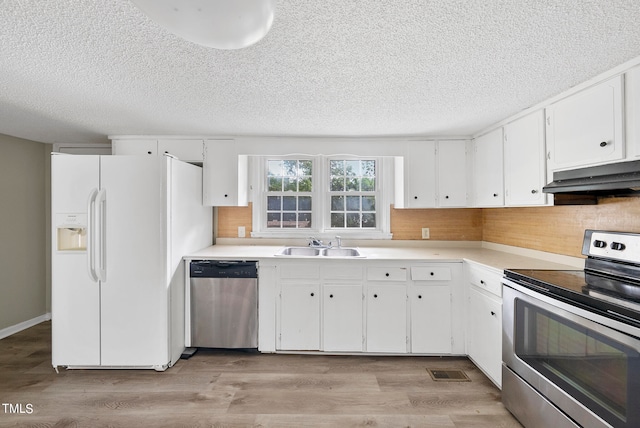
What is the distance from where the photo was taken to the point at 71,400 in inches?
86.5

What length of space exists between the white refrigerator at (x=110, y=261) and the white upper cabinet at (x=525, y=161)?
2.90 metres

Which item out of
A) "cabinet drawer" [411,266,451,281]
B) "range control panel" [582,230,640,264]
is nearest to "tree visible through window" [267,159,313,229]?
"cabinet drawer" [411,266,451,281]

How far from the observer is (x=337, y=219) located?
3693 mm

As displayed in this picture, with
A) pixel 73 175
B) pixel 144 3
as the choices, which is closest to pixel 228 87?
pixel 144 3

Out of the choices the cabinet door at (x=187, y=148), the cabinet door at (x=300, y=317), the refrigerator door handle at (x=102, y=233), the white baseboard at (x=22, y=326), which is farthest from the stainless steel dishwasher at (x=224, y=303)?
the white baseboard at (x=22, y=326)

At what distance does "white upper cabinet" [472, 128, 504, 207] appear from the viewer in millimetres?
A: 2766

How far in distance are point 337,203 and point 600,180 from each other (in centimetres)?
241

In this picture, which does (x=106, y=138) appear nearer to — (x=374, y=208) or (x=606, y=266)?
(x=374, y=208)

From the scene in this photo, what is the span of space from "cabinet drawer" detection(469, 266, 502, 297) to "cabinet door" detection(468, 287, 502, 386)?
0.07 metres

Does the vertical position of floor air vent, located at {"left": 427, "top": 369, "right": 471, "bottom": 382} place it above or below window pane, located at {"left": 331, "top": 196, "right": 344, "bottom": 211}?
below

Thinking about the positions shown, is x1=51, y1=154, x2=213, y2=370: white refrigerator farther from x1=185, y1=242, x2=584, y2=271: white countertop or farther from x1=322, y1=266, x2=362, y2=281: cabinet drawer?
x1=322, y1=266, x2=362, y2=281: cabinet drawer

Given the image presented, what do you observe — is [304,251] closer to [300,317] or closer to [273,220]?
[273,220]

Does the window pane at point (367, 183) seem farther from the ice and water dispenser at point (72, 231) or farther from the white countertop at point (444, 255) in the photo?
the ice and water dispenser at point (72, 231)

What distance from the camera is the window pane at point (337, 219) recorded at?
12.1ft
